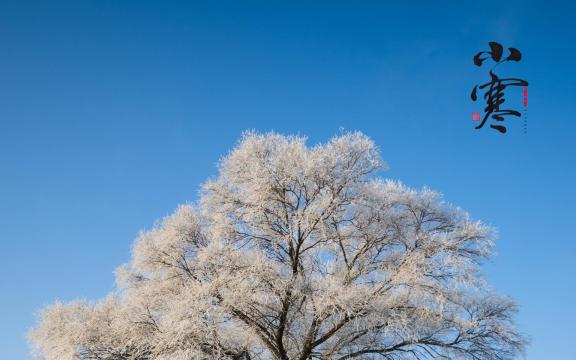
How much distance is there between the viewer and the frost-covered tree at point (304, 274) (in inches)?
706

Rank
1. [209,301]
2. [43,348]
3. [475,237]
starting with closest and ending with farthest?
[209,301] → [475,237] → [43,348]

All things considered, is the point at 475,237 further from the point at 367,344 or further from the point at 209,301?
the point at 209,301

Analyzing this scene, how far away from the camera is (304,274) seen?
1903 cm

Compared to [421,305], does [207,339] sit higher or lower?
lower

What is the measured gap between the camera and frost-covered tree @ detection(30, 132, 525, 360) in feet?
58.8

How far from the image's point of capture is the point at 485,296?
1961cm

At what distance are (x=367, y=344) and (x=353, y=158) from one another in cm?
600

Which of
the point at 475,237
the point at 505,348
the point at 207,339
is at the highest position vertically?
the point at 475,237

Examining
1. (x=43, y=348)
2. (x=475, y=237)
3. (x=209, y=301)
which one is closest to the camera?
(x=209, y=301)

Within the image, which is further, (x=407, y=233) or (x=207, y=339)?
(x=407, y=233)

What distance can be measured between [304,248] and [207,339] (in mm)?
4052

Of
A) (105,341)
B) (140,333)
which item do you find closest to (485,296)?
(140,333)

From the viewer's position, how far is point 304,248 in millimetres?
19625

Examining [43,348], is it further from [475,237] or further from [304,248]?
[475,237]
